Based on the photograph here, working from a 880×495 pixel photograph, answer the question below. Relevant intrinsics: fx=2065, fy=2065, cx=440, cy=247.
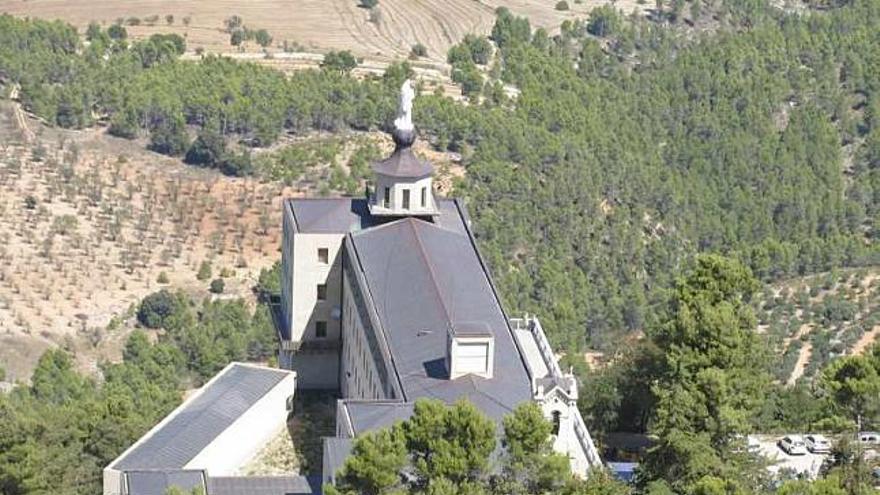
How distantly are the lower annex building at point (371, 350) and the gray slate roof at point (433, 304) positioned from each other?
0.07 m

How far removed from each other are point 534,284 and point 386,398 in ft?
169

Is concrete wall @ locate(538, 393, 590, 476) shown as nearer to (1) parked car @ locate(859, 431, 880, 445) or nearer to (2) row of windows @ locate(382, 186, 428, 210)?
(1) parked car @ locate(859, 431, 880, 445)

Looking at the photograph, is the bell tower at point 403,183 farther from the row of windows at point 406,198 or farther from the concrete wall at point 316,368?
the concrete wall at point 316,368

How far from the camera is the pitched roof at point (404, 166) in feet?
272

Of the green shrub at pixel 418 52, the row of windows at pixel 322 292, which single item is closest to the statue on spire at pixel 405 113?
the row of windows at pixel 322 292

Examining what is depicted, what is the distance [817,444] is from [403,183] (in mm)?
19326

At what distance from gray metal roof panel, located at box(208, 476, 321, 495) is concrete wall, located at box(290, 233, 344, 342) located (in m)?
16.4

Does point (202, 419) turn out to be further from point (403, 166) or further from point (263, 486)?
point (403, 166)

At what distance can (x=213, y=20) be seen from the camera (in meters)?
162

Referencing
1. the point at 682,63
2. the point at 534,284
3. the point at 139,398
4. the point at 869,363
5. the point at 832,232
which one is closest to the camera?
the point at 869,363

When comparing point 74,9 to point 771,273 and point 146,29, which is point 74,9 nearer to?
point 146,29

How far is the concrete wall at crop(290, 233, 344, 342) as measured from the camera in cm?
8438

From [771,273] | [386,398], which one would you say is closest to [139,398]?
[386,398]

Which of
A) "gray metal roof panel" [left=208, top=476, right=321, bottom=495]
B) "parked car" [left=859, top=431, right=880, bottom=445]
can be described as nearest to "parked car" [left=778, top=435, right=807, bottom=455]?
"parked car" [left=859, top=431, right=880, bottom=445]
